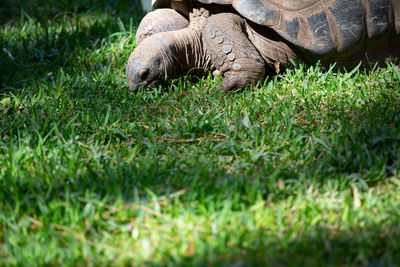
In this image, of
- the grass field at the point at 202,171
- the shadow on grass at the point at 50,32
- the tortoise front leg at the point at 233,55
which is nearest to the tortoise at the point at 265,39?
the tortoise front leg at the point at 233,55

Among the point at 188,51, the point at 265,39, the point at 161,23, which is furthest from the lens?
the point at 161,23

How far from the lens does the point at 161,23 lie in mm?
3824

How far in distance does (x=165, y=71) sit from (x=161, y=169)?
1312 millimetres

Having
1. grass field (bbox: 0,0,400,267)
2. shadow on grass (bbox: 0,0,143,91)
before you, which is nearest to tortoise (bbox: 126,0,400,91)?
grass field (bbox: 0,0,400,267)

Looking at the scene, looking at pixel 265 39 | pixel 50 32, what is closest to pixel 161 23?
pixel 265 39

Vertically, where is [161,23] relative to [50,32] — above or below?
above

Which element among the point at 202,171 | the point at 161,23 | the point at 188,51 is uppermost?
the point at 161,23

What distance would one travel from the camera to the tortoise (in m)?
3.36

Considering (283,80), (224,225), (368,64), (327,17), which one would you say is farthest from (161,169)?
(368,64)

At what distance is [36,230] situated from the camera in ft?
6.57

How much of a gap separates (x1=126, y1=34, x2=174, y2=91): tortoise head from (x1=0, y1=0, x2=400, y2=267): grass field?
0.40ft

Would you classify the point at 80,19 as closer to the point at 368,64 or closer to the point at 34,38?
the point at 34,38

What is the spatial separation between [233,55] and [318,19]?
669 mm

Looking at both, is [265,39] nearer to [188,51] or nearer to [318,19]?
[318,19]
